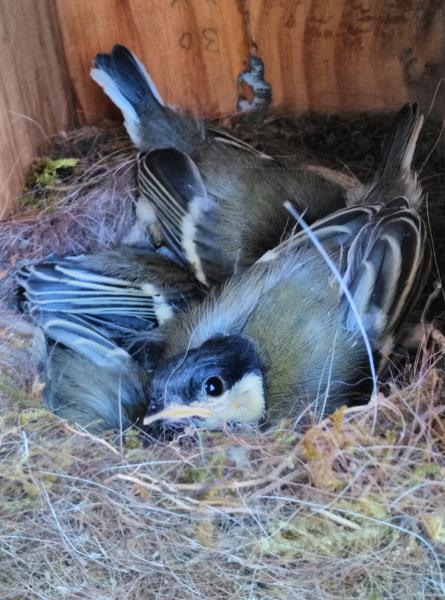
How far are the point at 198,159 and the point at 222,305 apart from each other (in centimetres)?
43

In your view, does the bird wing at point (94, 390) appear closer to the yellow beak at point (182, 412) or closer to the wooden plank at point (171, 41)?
the yellow beak at point (182, 412)

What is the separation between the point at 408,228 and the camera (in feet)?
4.15

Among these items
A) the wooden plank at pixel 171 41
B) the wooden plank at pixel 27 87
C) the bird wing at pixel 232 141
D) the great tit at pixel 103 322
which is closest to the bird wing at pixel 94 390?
the great tit at pixel 103 322

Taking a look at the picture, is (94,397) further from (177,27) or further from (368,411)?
(177,27)

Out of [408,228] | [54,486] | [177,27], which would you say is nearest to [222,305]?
[408,228]

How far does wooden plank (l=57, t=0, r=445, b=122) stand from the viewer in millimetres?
1629

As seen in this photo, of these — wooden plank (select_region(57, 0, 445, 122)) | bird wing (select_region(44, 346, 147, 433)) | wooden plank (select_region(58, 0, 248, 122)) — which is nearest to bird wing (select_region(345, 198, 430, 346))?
bird wing (select_region(44, 346, 147, 433))

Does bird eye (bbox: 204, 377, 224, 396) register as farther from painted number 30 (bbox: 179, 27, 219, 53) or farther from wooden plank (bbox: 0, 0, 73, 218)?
painted number 30 (bbox: 179, 27, 219, 53)

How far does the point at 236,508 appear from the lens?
895 mm

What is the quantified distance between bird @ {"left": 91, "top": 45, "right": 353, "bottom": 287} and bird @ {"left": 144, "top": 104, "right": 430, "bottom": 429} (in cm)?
14

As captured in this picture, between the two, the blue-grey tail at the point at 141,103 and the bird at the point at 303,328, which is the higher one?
the blue-grey tail at the point at 141,103

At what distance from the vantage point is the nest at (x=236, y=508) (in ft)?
2.89

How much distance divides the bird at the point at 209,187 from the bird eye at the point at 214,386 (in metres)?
0.32

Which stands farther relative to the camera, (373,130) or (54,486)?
(373,130)
